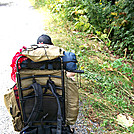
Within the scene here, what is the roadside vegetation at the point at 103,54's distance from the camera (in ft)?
10.2

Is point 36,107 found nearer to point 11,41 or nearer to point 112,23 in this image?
point 112,23

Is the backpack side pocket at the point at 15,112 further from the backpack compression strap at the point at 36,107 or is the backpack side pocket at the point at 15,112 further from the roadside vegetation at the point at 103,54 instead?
the roadside vegetation at the point at 103,54

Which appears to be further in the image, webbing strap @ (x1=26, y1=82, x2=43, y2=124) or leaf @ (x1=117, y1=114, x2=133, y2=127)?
leaf @ (x1=117, y1=114, x2=133, y2=127)

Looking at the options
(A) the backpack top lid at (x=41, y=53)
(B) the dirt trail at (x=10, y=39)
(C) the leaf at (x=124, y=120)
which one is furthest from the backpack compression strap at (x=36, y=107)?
(C) the leaf at (x=124, y=120)

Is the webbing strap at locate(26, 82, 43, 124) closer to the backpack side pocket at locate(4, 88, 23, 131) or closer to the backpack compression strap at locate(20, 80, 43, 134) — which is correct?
the backpack compression strap at locate(20, 80, 43, 134)

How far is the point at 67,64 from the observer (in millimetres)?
2150

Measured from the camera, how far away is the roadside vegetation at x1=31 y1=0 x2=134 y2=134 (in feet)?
10.2

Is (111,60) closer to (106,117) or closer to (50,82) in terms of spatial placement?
(106,117)

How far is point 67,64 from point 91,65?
248 centimetres

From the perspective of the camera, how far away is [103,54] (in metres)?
5.35

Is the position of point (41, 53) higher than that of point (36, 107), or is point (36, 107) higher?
point (41, 53)

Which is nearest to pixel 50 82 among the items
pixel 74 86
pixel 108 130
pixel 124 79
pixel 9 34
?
pixel 74 86

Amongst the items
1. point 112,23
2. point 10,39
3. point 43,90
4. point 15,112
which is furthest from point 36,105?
point 10,39

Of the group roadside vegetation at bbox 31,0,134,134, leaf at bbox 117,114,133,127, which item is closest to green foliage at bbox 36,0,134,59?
roadside vegetation at bbox 31,0,134,134
